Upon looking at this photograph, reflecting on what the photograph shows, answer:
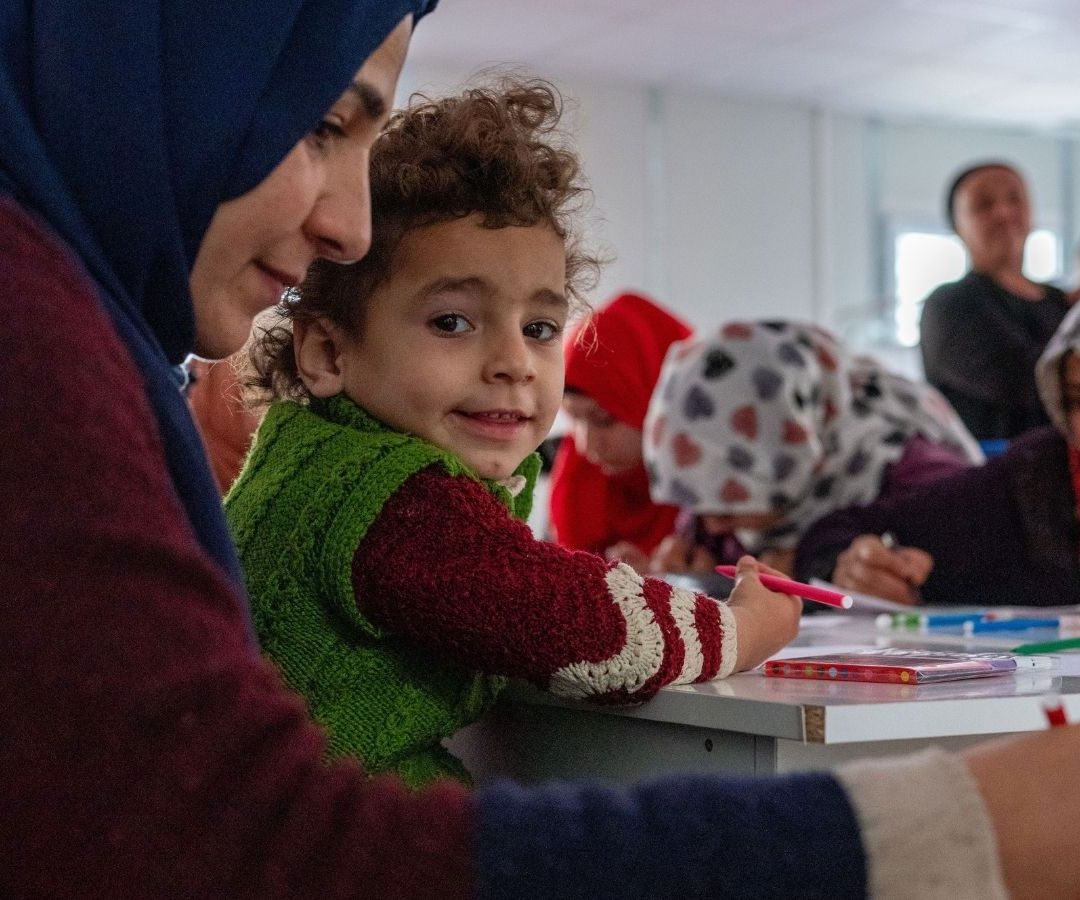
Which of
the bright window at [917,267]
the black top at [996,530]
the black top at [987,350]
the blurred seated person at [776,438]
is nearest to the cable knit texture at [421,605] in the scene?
the black top at [996,530]

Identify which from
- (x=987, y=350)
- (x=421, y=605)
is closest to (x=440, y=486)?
(x=421, y=605)

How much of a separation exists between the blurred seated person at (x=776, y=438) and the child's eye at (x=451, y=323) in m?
1.17

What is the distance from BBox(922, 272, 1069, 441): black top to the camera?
3.43 metres

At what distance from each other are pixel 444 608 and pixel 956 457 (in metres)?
1.62

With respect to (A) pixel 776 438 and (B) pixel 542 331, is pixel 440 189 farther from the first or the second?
(A) pixel 776 438

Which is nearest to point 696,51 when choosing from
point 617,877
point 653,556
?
point 653,556

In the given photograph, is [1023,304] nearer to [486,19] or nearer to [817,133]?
[486,19]

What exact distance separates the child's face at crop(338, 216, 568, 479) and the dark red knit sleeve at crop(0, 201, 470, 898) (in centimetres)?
57

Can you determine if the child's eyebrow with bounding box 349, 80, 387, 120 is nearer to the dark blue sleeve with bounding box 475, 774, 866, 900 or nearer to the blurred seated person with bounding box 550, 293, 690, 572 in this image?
the dark blue sleeve with bounding box 475, 774, 866, 900

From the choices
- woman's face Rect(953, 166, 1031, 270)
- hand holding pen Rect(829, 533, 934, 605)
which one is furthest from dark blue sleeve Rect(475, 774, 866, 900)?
woman's face Rect(953, 166, 1031, 270)

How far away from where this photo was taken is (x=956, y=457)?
2.31 m

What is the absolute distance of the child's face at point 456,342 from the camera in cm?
104

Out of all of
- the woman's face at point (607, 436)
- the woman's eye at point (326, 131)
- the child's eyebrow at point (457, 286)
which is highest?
the woman's eye at point (326, 131)

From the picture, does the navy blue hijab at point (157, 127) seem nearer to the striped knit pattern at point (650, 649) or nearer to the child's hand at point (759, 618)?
the striped knit pattern at point (650, 649)
